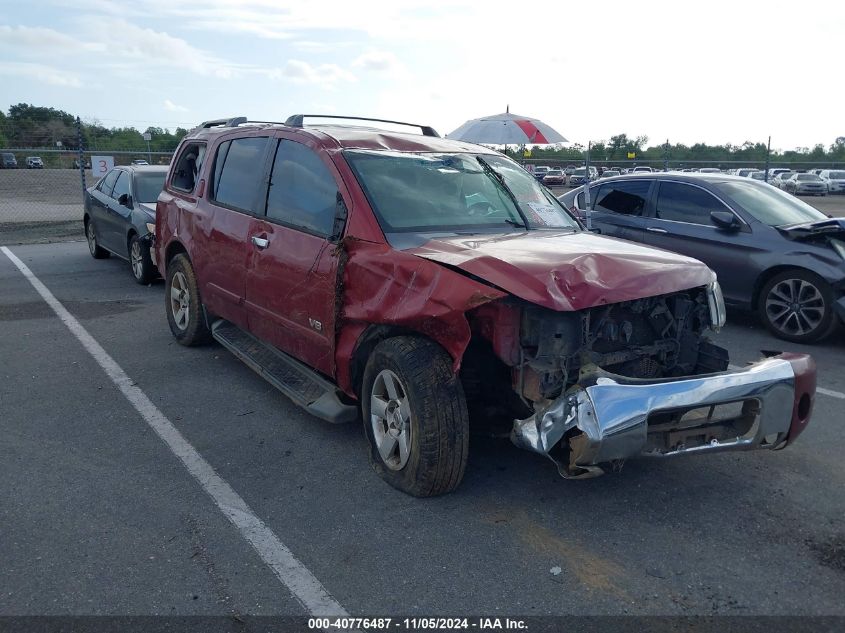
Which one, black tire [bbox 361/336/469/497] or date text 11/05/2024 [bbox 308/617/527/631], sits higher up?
black tire [bbox 361/336/469/497]

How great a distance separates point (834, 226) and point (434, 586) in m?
5.81

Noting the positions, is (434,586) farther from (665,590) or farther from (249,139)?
(249,139)

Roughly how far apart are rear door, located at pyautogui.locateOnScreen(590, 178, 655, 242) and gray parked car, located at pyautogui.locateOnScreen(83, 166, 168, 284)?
5533mm

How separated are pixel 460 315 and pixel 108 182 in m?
9.18

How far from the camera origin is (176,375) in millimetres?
5961

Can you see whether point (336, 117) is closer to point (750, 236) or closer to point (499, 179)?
point (499, 179)

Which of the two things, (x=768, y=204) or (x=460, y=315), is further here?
(x=768, y=204)

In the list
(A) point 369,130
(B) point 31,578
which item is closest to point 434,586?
(B) point 31,578

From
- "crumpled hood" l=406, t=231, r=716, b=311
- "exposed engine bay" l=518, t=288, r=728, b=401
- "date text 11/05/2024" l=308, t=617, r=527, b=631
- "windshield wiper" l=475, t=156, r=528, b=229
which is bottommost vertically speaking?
"date text 11/05/2024" l=308, t=617, r=527, b=631

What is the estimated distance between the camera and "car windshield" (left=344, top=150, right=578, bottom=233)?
→ 4.40 m

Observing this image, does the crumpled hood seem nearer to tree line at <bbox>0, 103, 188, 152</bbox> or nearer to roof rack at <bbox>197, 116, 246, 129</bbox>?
roof rack at <bbox>197, 116, 246, 129</bbox>

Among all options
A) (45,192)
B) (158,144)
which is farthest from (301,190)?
(45,192)

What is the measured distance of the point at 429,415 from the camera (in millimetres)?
3619

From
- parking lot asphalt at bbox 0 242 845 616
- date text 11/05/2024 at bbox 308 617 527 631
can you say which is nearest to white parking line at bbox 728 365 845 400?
parking lot asphalt at bbox 0 242 845 616
